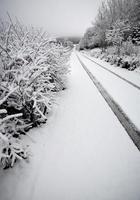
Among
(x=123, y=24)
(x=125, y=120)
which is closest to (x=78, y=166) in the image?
(x=125, y=120)

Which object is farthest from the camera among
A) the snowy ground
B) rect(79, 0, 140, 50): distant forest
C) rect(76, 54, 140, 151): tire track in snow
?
rect(79, 0, 140, 50): distant forest

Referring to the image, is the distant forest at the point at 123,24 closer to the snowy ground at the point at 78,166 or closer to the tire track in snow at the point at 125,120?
the tire track in snow at the point at 125,120

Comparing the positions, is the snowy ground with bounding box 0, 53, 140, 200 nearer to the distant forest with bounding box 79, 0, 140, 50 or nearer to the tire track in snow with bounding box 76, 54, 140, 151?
the tire track in snow with bounding box 76, 54, 140, 151

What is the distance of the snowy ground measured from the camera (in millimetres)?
1870

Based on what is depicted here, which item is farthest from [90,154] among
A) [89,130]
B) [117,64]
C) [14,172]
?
[117,64]

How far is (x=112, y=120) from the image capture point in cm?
358

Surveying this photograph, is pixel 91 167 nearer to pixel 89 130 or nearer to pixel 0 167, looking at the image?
pixel 89 130

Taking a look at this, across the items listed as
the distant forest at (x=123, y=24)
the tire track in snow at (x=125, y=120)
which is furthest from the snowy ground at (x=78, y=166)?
the distant forest at (x=123, y=24)

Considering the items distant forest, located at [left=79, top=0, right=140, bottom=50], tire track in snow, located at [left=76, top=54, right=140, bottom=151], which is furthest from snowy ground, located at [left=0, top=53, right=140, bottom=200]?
distant forest, located at [left=79, top=0, right=140, bottom=50]

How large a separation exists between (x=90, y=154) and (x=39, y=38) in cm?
409

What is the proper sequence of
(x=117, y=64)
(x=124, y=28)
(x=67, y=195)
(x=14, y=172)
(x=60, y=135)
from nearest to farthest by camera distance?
(x=67, y=195), (x=14, y=172), (x=60, y=135), (x=117, y=64), (x=124, y=28)

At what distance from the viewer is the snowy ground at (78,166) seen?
1.87 meters

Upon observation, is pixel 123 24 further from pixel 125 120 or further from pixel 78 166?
pixel 78 166

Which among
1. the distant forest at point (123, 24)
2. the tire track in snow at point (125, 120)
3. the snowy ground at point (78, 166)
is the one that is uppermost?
the distant forest at point (123, 24)
